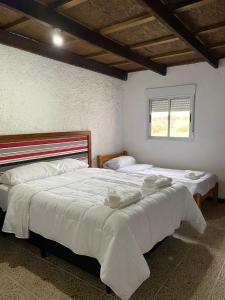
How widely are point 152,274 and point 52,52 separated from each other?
10.2ft

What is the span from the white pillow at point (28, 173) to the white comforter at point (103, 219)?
0.38 ft

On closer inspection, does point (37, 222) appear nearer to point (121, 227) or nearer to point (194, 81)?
point (121, 227)

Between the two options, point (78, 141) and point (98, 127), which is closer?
point (78, 141)

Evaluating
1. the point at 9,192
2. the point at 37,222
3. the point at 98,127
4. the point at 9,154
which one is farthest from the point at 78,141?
the point at 37,222

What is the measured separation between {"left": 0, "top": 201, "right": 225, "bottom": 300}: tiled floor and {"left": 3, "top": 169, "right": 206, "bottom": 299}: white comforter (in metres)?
0.26

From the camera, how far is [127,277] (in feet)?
5.29

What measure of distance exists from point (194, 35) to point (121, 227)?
2.46m

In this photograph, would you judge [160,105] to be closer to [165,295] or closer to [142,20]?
[142,20]

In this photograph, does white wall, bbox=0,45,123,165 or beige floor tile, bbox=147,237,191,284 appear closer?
beige floor tile, bbox=147,237,191,284

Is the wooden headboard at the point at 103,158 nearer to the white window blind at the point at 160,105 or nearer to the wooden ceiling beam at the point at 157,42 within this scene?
the white window blind at the point at 160,105

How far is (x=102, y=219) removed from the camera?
1.78 meters

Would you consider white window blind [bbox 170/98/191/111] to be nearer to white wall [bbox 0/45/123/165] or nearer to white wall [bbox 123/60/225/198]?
white wall [bbox 123/60/225/198]

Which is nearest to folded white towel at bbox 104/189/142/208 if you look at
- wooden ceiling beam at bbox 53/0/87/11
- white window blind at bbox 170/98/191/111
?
wooden ceiling beam at bbox 53/0/87/11

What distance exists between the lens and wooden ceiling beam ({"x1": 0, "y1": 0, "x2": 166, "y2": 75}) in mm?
1983
